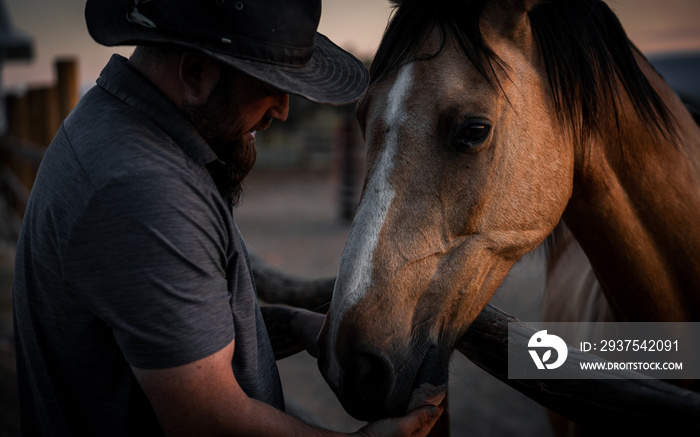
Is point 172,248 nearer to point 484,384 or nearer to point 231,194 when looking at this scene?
point 231,194

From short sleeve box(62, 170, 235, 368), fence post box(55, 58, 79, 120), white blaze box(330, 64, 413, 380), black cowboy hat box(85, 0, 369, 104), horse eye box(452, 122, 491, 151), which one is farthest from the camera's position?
fence post box(55, 58, 79, 120)

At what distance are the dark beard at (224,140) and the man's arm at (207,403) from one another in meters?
0.51

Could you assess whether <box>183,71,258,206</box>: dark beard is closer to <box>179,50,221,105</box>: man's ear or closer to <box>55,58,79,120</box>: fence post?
<box>179,50,221,105</box>: man's ear

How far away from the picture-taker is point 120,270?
92 cm

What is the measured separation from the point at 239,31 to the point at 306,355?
4038mm

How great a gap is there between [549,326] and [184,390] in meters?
1.89

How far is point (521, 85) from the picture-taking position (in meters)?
1.48

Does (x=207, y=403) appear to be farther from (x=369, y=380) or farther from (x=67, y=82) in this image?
(x=67, y=82)

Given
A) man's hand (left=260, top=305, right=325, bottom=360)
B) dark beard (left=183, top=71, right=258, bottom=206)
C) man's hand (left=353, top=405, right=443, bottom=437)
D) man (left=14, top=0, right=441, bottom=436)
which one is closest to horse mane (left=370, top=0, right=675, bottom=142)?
man (left=14, top=0, right=441, bottom=436)

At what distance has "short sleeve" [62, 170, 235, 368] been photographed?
0.92 metres

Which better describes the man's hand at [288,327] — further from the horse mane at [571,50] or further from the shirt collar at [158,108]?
the horse mane at [571,50]

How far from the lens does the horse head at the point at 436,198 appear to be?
1.23m

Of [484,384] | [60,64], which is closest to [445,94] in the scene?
[484,384]

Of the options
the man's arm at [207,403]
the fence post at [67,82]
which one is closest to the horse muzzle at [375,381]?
the man's arm at [207,403]
